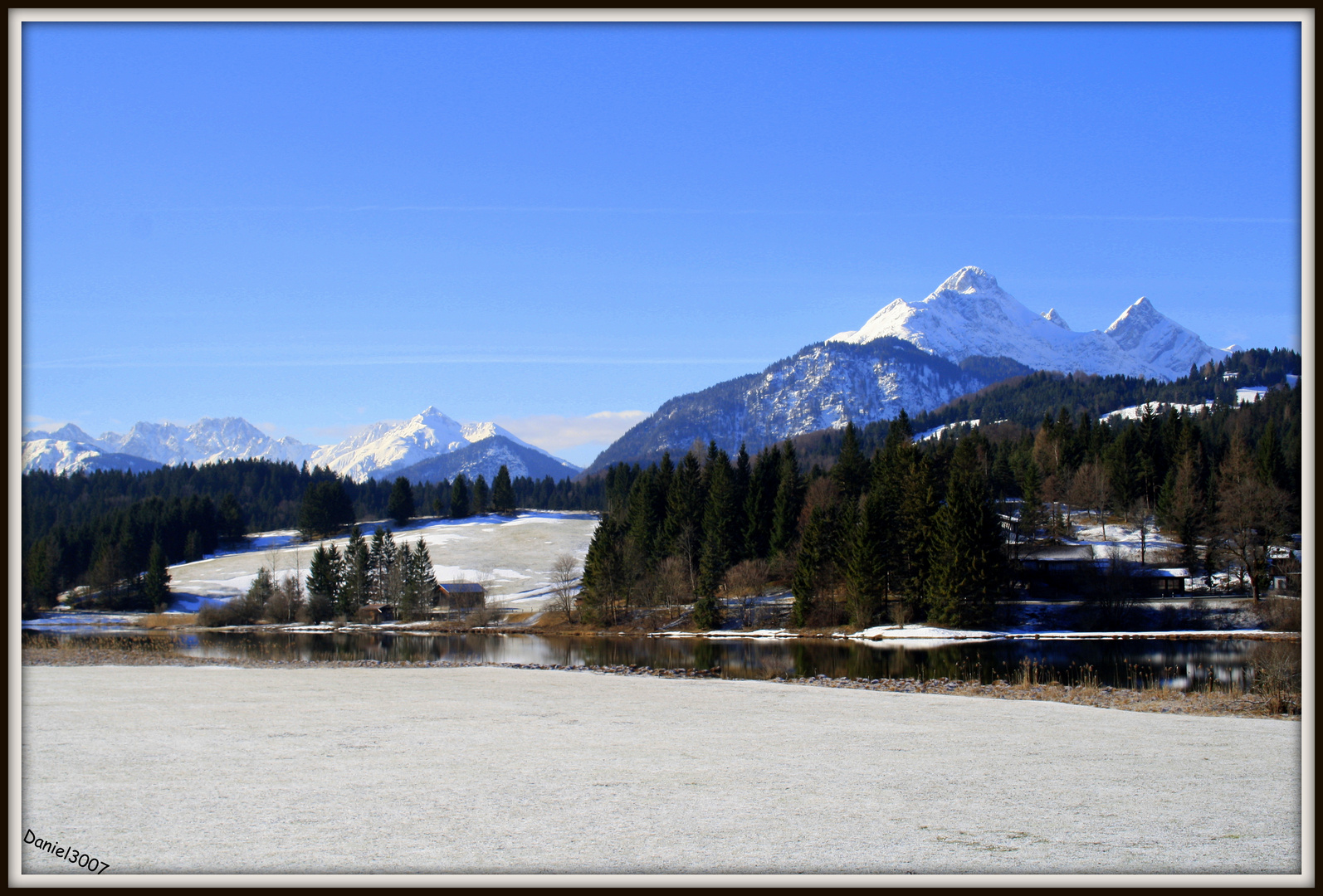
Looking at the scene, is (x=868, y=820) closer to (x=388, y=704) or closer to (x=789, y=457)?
(x=388, y=704)

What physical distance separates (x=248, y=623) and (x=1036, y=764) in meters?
95.6

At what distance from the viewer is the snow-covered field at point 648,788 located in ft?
34.7

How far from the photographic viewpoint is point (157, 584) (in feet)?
358

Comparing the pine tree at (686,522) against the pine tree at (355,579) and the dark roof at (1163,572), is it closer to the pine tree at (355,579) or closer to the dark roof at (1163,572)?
the pine tree at (355,579)

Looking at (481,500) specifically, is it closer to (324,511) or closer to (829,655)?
(324,511)

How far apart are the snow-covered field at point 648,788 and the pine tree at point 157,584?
309 ft

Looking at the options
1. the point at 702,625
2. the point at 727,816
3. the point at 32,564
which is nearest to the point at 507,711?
the point at 727,816

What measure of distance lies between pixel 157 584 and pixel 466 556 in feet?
132

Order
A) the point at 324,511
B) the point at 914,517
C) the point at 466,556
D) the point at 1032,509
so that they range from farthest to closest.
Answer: the point at 324,511, the point at 466,556, the point at 1032,509, the point at 914,517

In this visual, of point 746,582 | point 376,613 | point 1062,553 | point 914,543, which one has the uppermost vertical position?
point 914,543

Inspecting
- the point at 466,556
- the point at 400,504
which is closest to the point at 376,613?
the point at 466,556

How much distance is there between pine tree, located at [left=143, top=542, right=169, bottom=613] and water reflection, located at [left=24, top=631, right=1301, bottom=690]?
4255cm

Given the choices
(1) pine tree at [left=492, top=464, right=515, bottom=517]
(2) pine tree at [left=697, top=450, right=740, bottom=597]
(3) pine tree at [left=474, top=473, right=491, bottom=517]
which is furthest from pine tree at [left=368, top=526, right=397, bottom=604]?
(1) pine tree at [left=492, top=464, right=515, bottom=517]

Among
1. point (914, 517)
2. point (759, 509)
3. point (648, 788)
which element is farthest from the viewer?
point (759, 509)
